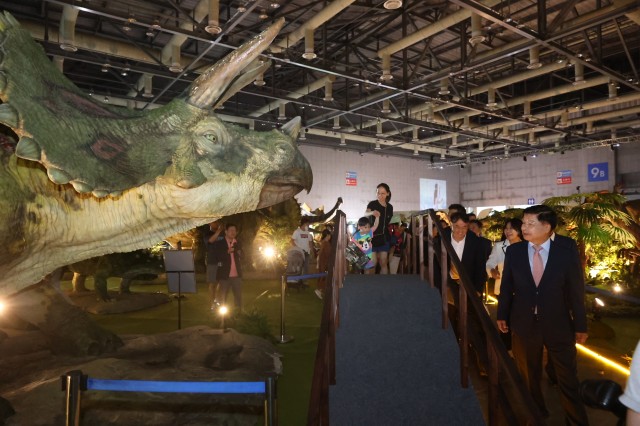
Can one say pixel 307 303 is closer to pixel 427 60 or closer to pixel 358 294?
pixel 358 294

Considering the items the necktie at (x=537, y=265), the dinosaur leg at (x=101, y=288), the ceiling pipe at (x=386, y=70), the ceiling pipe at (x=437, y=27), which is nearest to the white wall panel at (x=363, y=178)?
the ceiling pipe at (x=386, y=70)

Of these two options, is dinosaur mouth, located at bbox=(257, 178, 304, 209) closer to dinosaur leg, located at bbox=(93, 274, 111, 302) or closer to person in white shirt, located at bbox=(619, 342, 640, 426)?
person in white shirt, located at bbox=(619, 342, 640, 426)

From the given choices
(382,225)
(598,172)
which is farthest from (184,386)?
(598,172)

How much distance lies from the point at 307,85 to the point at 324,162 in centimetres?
923

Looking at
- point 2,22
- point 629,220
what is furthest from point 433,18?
point 2,22

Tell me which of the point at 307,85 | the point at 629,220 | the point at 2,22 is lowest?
the point at 629,220

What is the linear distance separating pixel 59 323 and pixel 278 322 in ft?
11.7

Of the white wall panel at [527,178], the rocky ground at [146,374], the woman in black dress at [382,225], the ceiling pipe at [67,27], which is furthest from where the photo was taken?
the white wall panel at [527,178]

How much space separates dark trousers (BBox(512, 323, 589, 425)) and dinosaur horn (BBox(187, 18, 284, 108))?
9.25 feet

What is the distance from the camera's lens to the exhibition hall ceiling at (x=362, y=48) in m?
8.89

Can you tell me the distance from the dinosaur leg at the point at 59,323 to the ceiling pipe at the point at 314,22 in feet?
22.1

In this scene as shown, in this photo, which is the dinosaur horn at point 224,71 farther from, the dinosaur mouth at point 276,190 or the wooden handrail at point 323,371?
the wooden handrail at point 323,371

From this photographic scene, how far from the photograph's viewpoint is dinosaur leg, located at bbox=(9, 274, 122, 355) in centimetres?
523

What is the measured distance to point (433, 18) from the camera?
1152 centimetres
